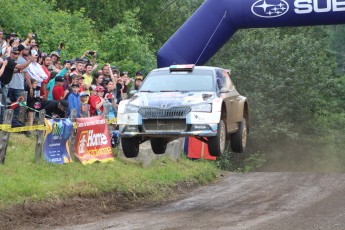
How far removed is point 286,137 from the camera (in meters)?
43.7

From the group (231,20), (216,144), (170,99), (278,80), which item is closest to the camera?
(216,144)

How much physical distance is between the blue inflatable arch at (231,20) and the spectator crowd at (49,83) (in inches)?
75.3

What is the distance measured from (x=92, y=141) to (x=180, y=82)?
381 centimetres

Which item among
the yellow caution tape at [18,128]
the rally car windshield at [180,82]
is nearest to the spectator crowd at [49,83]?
the yellow caution tape at [18,128]

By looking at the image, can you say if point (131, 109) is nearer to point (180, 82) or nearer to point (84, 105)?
point (180, 82)

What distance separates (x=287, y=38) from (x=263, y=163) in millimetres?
7206

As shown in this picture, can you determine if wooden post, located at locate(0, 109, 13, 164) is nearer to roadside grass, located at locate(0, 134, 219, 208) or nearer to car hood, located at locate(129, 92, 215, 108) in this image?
roadside grass, located at locate(0, 134, 219, 208)

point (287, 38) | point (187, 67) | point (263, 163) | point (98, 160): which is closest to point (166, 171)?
point (98, 160)

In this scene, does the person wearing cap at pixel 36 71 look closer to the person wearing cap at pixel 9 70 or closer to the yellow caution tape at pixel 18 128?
the person wearing cap at pixel 9 70

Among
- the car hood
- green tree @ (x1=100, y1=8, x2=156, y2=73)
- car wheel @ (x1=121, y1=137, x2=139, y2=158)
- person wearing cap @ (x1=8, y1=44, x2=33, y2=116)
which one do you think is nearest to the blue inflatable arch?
person wearing cap @ (x1=8, y1=44, x2=33, y2=116)

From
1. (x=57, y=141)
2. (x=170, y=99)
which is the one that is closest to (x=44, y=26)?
(x=57, y=141)

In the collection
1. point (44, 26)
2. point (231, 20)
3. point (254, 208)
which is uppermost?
point (44, 26)

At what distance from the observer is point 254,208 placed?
18875mm

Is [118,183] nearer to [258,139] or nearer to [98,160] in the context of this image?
[98,160]
